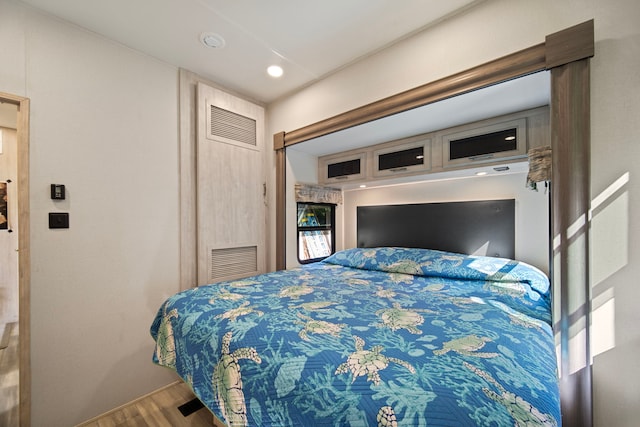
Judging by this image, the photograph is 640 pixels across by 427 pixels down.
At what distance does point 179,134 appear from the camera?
2.24 metres

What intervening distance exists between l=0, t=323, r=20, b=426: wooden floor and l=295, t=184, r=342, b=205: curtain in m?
2.72

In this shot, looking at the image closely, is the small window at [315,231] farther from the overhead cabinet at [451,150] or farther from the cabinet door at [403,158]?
the cabinet door at [403,158]

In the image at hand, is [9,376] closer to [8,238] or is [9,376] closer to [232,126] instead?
[8,238]

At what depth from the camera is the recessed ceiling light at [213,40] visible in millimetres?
1849

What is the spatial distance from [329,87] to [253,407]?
241 cm

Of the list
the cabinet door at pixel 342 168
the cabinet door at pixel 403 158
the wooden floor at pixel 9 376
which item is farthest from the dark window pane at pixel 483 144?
the wooden floor at pixel 9 376

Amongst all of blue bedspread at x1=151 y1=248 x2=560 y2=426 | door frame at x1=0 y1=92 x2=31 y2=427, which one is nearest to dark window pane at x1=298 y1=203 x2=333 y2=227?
blue bedspread at x1=151 y1=248 x2=560 y2=426

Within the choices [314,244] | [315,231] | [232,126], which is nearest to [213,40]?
[232,126]

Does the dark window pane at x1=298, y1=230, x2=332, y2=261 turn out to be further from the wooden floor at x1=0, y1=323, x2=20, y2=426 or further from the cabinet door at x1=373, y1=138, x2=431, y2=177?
the wooden floor at x1=0, y1=323, x2=20, y2=426

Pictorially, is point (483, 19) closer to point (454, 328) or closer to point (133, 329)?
point (454, 328)

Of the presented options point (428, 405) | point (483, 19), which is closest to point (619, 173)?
point (483, 19)

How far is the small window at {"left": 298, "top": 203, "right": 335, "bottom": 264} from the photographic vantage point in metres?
3.19

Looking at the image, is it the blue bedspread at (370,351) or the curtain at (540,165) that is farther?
the curtain at (540,165)

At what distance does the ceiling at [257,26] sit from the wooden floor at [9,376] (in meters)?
2.74
